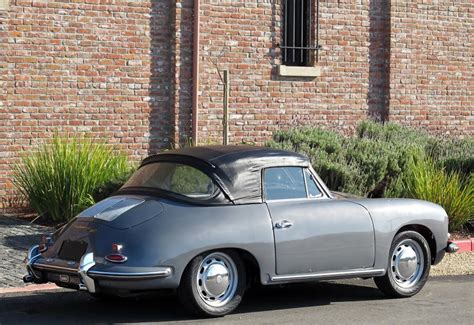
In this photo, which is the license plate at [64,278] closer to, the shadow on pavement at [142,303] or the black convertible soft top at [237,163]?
the shadow on pavement at [142,303]

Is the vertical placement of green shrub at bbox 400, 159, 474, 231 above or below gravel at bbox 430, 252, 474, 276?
above

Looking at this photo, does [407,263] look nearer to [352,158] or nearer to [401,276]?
[401,276]

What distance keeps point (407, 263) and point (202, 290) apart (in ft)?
7.70

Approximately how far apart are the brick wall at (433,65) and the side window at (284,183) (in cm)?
999

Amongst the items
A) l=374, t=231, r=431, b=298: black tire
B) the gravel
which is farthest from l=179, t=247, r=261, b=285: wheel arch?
the gravel

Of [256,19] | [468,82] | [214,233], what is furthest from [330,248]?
[468,82]

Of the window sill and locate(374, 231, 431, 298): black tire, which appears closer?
locate(374, 231, 431, 298): black tire

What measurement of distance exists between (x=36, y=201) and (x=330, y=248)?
6.03 m

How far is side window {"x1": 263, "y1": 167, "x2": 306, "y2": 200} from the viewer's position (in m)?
8.99

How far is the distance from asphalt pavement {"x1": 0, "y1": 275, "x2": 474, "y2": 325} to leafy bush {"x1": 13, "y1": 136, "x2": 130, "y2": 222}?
3.66 meters

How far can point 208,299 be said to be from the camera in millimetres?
8391

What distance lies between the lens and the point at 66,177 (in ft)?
44.1

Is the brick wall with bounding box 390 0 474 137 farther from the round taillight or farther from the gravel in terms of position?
the round taillight

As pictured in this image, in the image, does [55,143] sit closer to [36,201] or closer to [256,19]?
[36,201]
